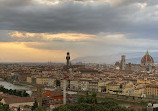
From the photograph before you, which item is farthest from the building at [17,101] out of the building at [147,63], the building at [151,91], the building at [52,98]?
the building at [147,63]

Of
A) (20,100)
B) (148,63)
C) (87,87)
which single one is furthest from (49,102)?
(148,63)

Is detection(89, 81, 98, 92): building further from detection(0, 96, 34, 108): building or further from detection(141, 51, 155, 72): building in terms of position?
detection(141, 51, 155, 72): building

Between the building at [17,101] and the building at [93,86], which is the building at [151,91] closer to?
the building at [93,86]

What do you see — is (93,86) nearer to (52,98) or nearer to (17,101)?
(52,98)

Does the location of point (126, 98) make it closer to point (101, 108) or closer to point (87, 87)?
point (87, 87)

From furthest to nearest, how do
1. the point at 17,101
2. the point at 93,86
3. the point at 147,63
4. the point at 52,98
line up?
the point at 147,63 → the point at 93,86 → the point at 52,98 → the point at 17,101

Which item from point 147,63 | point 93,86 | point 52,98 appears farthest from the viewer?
point 147,63

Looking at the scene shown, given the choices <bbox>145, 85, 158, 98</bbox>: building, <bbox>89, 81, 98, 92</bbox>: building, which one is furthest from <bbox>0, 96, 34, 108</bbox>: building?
<bbox>89, 81, 98, 92</bbox>: building

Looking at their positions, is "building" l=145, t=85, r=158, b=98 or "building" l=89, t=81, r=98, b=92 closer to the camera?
"building" l=145, t=85, r=158, b=98

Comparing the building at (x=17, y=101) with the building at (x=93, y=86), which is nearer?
the building at (x=17, y=101)

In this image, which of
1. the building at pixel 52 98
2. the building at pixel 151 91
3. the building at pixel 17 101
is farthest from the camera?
the building at pixel 151 91

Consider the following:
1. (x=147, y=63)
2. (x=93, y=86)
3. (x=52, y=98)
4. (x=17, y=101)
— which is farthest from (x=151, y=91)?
(x=147, y=63)
